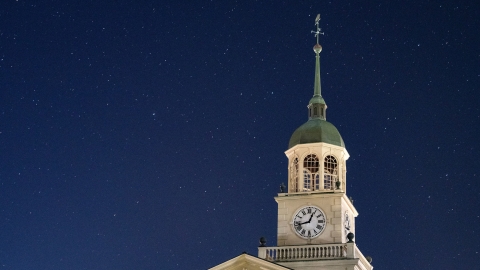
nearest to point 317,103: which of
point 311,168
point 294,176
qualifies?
point 311,168

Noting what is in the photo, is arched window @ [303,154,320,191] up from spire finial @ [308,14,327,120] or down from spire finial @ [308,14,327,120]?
down

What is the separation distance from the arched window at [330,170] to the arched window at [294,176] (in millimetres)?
1683

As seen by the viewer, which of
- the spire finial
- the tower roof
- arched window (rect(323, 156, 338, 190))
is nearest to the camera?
arched window (rect(323, 156, 338, 190))

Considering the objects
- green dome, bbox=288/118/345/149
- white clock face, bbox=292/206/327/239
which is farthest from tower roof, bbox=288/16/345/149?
white clock face, bbox=292/206/327/239

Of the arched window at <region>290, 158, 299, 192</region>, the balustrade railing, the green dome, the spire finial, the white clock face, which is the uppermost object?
the spire finial

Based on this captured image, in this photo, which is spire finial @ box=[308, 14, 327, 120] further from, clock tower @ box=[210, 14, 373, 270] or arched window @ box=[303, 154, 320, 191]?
arched window @ box=[303, 154, 320, 191]

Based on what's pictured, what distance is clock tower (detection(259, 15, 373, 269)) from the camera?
56.2 meters

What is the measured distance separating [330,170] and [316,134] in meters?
2.31

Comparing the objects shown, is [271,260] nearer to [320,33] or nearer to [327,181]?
[327,181]

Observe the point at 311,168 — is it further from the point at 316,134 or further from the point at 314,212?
the point at 314,212

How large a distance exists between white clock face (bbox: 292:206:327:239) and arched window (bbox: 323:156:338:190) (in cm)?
231

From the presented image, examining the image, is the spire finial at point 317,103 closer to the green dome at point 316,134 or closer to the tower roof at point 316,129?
the tower roof at point 316,129

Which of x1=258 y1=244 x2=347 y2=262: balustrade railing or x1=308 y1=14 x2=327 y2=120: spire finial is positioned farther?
x1=308 y1=14 x2=327 y2=120: spire finial

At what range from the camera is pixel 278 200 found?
59.8 meters
